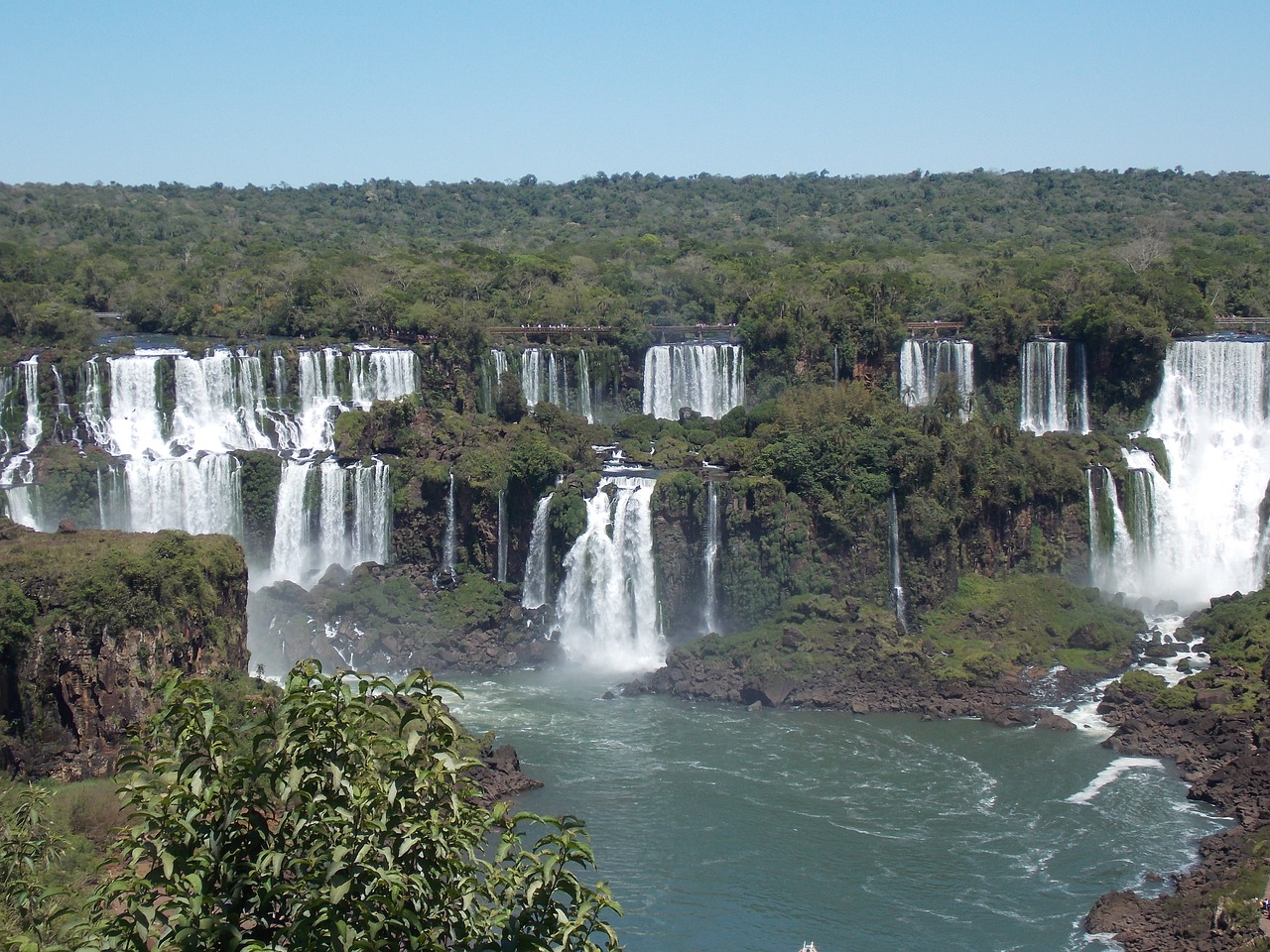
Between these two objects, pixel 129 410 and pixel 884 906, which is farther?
pixel 129 410

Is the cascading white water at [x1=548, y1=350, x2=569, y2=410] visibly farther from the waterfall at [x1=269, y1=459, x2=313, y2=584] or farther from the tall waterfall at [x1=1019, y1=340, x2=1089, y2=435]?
the tall waterfall at [x1=1019, y1=340, x2=1089, y2=435]

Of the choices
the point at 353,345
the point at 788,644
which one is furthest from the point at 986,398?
the point at 353,345

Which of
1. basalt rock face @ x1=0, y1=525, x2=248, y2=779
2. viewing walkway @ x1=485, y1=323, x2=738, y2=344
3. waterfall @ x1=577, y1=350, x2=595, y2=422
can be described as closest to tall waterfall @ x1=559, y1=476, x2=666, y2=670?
waterfall @ x1=577, y1=350, x2=595, y2=422

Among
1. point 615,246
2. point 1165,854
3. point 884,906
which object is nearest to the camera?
point 884,906

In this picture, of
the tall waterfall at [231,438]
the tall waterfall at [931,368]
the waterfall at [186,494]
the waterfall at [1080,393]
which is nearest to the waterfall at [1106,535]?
the waterfall at [1080,393]

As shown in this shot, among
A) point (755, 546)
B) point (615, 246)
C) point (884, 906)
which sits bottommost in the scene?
point (884, 906)

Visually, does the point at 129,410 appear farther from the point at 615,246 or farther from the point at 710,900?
the point at 615,246
